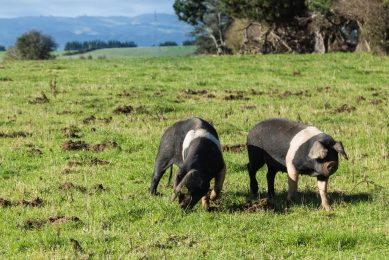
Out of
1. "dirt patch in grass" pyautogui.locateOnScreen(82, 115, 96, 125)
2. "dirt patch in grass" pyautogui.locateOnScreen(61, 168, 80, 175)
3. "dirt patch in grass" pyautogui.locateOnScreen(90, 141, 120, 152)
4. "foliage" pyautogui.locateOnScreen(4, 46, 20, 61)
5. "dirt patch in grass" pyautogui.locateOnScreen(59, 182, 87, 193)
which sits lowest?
"foliage" pyautogui.locateOnScreen(4, 46, 20, 61)

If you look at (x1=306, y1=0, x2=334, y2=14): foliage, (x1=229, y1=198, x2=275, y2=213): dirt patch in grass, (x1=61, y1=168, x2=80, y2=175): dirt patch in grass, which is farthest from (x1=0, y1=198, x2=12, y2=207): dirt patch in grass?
(x1=306, y1=0, x2=334, y2=14): foliage

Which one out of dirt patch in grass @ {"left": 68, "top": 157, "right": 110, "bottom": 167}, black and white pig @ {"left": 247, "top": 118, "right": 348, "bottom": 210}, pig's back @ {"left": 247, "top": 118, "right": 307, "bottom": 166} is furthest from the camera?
dirt patch in grass @ {"left": 68, "top": 157, "right": 110, "bottom": 167}

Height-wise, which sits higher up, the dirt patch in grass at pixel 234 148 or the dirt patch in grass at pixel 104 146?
the dirt patch in grass at pixel 234 148

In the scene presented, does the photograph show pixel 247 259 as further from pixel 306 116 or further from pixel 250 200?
pixel 306 116

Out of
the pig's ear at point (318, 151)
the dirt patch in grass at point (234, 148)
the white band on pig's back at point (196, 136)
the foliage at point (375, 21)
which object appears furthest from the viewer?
the foliage at point (375, 21)

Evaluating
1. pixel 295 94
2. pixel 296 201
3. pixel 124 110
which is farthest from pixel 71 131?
pixel 295 94

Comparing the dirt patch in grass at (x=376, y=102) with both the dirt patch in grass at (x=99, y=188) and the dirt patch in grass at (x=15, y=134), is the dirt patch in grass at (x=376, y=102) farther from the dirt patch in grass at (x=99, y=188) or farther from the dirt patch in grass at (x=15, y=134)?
the dirt patch in grass at (x=99, y=188)

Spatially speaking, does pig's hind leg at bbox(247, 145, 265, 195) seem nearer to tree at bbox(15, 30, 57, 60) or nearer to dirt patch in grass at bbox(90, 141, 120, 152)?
dirt patch in grass at bbox(90, 141, 120, 152)

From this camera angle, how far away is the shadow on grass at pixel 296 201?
35.4 ft

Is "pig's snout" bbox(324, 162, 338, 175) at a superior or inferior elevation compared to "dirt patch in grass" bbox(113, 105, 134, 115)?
superior

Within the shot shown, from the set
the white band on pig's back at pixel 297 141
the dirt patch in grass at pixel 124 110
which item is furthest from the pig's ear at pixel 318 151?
the dirt patch in grass at pixel 124 110

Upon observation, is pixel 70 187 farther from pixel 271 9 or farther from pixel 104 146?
pixel 271 9

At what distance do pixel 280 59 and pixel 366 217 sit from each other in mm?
29465

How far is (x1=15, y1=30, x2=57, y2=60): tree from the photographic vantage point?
110m
